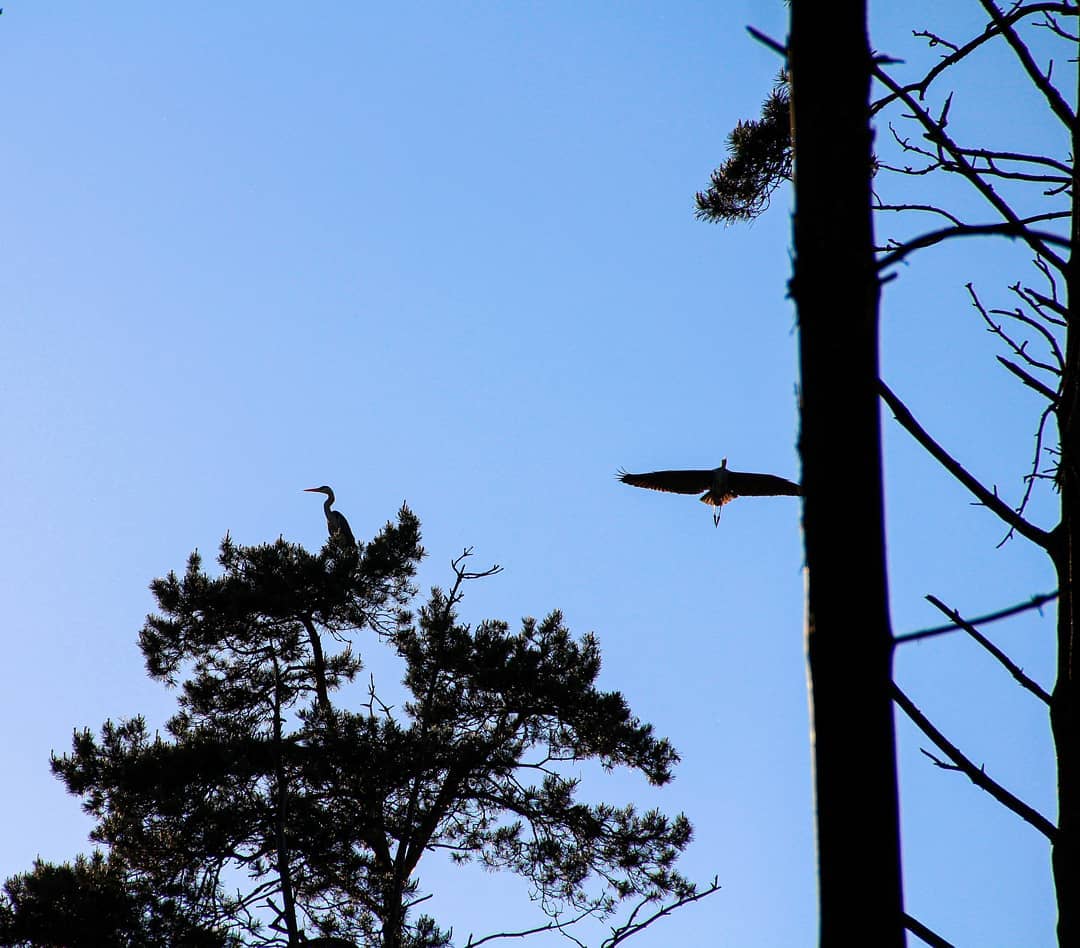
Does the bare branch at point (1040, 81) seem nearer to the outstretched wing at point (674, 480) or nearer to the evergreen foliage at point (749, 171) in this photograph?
the evergreen foliage at point (749, 171)

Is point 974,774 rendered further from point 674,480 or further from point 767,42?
point 674,480

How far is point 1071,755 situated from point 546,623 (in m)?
9.28

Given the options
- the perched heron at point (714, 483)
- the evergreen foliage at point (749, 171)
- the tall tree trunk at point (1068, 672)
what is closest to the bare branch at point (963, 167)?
the tall tree trunk at point (1068, 672)

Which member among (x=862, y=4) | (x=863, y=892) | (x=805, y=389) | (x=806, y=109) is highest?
(x=862, y=4)

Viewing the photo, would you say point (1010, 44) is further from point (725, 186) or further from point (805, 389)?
point (725, 186)

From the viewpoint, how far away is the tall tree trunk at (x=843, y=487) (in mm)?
1184

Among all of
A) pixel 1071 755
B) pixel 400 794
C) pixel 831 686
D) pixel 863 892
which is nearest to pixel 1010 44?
pixel 1071 755

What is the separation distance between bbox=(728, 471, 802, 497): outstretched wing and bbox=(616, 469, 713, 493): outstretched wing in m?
0.22

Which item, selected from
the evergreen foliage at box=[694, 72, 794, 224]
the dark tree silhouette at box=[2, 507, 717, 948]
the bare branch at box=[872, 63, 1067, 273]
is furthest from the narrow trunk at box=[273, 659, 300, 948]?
the bare branch at box=[872, 63, 1067, 273]

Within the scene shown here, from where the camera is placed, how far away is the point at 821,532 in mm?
1261

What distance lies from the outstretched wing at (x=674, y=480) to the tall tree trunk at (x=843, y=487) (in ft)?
24.8

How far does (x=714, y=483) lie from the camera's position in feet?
30.4

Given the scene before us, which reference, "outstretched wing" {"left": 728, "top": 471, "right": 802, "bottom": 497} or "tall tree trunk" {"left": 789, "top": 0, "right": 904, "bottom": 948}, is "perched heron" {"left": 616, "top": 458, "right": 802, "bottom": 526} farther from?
"tall tree trunk" {"left": 789, "top": 0, "right": 904, "bottom": 948}

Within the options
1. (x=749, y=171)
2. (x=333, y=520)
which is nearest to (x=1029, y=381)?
(x=749, y=171)
